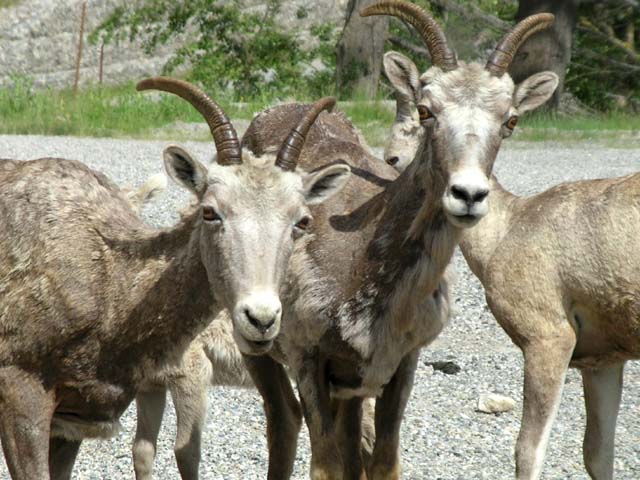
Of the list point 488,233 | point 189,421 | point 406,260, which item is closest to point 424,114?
point 406,260

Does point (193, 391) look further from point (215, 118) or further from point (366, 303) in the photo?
point (215, 118)

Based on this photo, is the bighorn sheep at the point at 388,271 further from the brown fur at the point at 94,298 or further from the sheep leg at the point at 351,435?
the brown fur at the point at 94,298

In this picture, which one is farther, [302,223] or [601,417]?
[601,417]

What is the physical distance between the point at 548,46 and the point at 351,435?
18667mm

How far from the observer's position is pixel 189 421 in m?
7.79

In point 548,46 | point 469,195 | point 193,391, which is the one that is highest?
point 469,195

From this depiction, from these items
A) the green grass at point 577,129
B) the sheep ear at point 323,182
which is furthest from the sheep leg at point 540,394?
the green grass at point 577,129

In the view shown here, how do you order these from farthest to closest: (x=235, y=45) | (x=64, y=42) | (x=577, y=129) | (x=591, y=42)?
(x=64, y=42)
(x=591, y=42)
(x=235, y=45)
(x=577, y=129)

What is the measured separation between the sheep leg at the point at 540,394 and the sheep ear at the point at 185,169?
91.1 inches

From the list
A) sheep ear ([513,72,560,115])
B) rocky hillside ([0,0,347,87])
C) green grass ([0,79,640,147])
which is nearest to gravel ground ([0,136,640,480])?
sheep ear ([513,72,560,115])

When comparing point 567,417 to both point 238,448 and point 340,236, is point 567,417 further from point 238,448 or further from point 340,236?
point 340,236

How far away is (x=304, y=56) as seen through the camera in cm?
3002

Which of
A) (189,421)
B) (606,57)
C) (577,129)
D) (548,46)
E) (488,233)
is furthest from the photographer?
(606,57)

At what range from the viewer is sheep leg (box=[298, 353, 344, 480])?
271 inches
